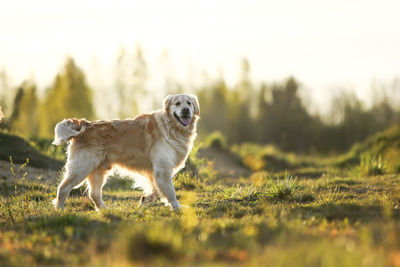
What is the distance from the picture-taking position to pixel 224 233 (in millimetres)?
4391

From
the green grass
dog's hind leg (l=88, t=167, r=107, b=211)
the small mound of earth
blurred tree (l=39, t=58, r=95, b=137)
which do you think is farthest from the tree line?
dog's hind leg (l=88, t=167, r=107, b=211)

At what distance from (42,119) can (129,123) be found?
24.3 meters

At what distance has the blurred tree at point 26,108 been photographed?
28.4 m

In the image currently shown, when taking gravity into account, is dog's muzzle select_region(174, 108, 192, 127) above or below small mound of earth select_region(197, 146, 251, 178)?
above

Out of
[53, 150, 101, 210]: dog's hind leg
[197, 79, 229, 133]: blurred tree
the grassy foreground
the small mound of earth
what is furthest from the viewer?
[197, 79, 229, 133]: blurred tree

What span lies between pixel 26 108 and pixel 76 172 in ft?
81.9

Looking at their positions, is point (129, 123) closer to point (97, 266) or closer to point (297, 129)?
point (97, 266)

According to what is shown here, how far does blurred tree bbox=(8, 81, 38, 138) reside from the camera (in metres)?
28.4

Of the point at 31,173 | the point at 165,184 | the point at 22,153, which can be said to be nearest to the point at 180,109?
the point at 165,184

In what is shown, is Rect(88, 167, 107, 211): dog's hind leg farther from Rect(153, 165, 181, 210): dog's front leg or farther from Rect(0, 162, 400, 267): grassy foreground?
Rect(153, 165, 181, 210): dog's front leg

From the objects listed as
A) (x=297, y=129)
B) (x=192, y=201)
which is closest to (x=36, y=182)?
(x=192, y=201)

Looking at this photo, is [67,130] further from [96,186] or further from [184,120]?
[184,120]

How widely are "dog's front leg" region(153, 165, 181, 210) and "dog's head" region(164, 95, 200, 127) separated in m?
0.85

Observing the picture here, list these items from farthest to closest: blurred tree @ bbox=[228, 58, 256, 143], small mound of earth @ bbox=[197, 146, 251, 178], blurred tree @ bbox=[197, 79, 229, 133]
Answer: blurred tree @ bbox=[197, 79, 229, 133] < blurred tree @ bbox=[228, 58, 256, 143] < small mound of earth @ bbox=[197, 146, 251, 178]
